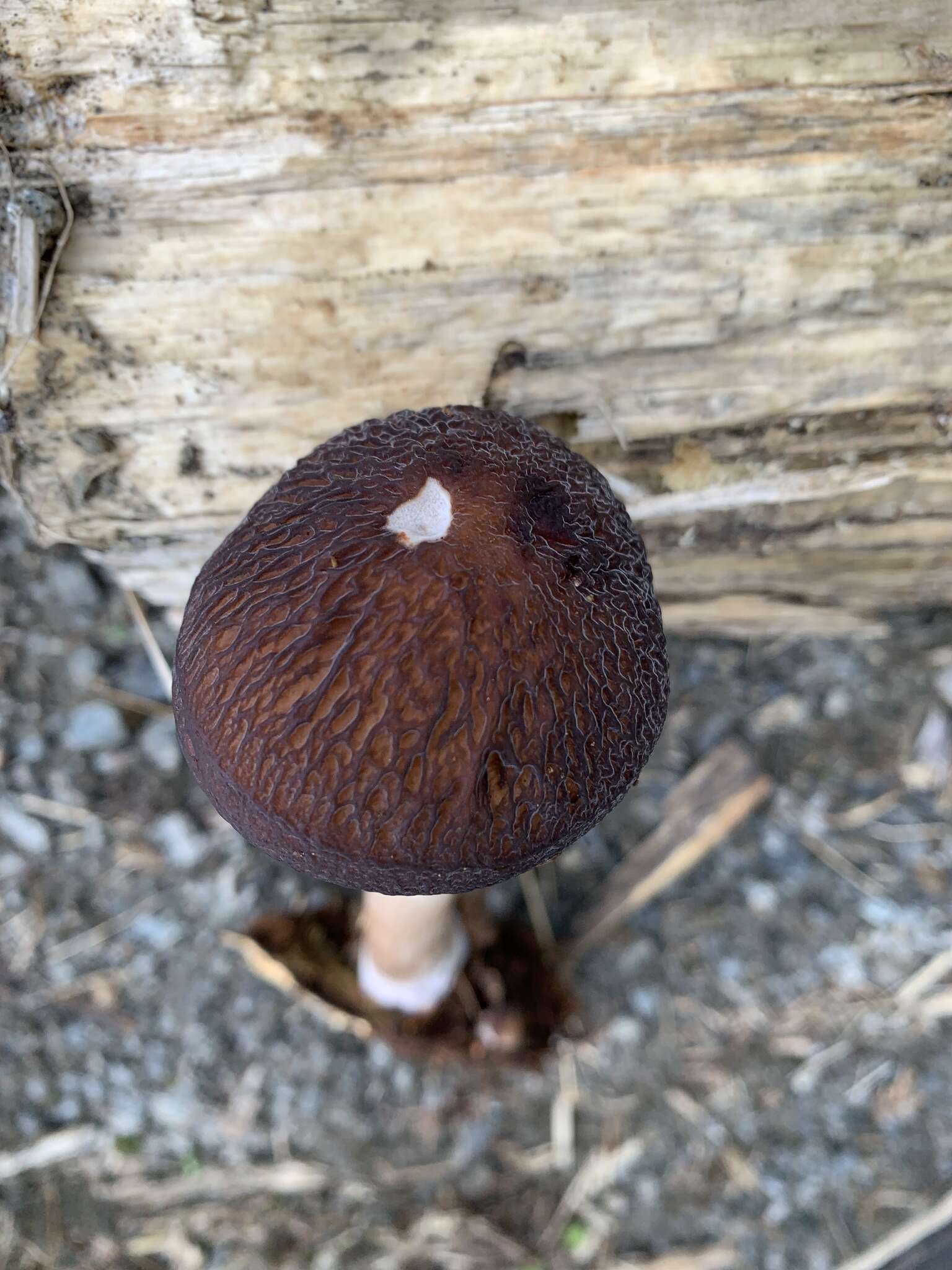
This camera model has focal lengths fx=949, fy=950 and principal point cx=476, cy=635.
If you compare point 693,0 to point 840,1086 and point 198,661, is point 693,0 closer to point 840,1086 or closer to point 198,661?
point 198,661

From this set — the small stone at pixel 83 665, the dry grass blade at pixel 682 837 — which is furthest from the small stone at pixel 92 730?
the dry grass blade at pixel 682 837

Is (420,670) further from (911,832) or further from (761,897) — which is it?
(911,832)

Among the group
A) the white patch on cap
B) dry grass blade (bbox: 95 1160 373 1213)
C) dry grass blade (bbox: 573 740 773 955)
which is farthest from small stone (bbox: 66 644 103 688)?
the white patch on cap

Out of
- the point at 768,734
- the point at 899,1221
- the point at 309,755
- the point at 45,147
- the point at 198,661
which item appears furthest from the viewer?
the point at 768,734

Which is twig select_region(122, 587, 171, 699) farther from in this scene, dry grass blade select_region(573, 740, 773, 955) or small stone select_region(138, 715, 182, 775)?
dry grass blade select_region(573, 740, 773, 955)

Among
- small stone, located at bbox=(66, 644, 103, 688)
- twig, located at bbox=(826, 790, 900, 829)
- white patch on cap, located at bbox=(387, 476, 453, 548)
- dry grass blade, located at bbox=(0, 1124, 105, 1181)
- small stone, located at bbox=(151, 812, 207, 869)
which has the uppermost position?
white patch on cap, located at bbox=(387, 476, 453, 548)

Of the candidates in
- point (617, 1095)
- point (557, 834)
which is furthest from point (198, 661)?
point (617, 1095)

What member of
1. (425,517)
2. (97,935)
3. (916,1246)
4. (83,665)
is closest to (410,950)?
(97,935)
